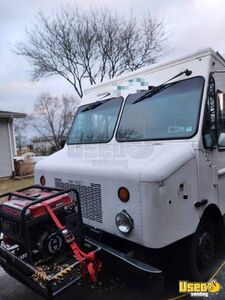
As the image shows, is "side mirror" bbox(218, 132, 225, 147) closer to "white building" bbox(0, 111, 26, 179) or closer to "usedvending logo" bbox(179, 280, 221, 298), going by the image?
"usedvending logo" bbox(179, 280, 221, 298)

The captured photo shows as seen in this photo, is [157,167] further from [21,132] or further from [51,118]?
[21,132]

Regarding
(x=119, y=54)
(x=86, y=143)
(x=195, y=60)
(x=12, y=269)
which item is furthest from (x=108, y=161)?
(x=119, y=54)

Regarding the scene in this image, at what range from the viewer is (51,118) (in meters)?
37.4

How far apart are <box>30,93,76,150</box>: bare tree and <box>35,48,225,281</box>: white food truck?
30.9 m

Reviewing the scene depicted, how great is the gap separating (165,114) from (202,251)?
1612 millimetres

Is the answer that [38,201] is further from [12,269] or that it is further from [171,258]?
[171,258]

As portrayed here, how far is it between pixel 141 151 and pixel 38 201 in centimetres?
122

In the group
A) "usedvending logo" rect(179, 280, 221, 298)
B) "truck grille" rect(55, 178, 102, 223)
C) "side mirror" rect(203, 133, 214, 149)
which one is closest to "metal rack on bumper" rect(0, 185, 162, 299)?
"truck grille" rect(55, 178, 102, 223)

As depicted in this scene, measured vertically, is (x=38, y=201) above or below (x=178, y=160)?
below

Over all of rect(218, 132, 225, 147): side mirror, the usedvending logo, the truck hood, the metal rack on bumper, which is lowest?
the usedvending logo

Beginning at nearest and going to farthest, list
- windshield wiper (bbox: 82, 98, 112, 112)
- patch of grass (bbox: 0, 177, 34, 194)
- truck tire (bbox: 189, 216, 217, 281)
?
truck tire (bbox: 189, 216, 217, 281)
windshield wiper (bbox: 82, 98, 112, 112)
patch of grass (bbox: 0, 177, 34, 194)

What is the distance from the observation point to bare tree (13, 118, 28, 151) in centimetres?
4200

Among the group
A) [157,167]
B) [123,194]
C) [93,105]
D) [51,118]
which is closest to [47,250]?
[123,194]

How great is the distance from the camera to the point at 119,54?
49.6 feet
